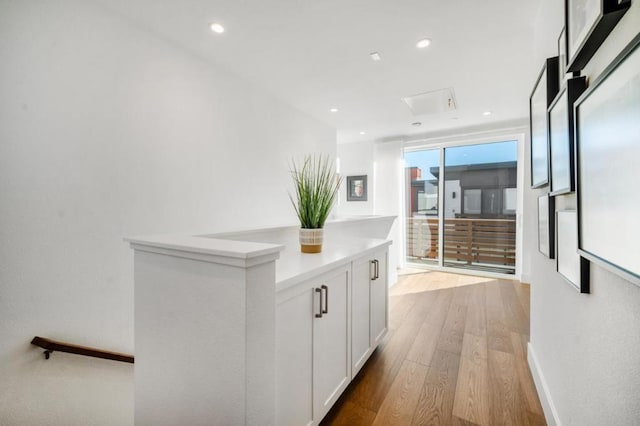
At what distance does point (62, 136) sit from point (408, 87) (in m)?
A: 2.89

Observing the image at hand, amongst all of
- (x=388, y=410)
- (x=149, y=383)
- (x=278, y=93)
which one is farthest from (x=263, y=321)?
(x=278, y=93)

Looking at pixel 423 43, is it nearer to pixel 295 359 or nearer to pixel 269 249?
pixel 269 249

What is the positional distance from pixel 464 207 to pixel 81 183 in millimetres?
4848

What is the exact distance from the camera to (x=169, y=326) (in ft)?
3.46

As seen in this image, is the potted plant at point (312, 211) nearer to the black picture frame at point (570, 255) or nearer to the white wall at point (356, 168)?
the black picture frame at point (570, 255)

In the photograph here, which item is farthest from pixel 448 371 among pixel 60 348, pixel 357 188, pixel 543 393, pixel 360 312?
pixel 357 188

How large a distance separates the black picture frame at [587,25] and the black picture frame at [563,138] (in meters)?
0.08

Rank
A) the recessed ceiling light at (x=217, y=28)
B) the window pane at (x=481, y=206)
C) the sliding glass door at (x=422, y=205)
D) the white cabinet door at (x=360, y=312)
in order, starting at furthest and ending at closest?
the sliding glass door at (x=422, y=205) < the window pane at (x=481, y=206) < the recessed ceiling light at (x=217, y=28) < the white cabinet door at (x=360, y=312)

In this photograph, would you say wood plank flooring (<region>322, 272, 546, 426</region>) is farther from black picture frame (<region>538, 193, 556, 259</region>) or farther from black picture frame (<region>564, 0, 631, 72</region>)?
black picture frame (<region>564, 0, 631, 72</region>)

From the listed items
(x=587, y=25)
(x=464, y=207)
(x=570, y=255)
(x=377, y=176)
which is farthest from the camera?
(x=377, y=176)

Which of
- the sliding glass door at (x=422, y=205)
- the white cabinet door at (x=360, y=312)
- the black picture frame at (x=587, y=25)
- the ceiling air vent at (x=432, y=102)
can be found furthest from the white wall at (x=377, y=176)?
the black picture frame at (x=587, y=25)

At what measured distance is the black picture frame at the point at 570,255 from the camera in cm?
97

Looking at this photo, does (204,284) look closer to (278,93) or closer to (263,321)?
(263,321)

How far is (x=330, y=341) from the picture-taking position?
1443mm
